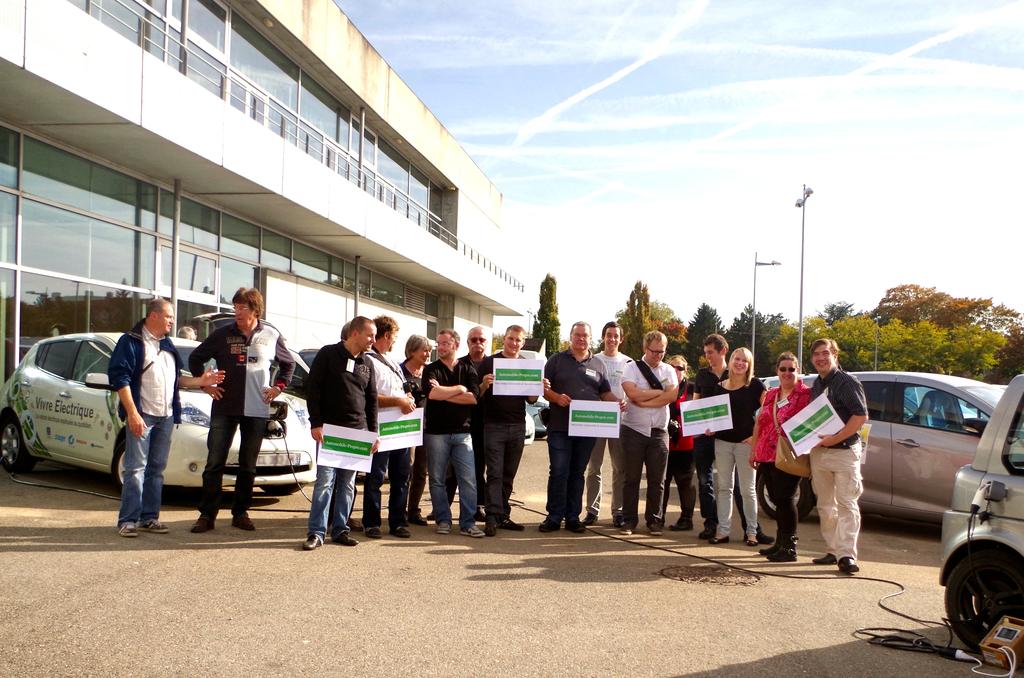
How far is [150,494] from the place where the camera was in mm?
7461

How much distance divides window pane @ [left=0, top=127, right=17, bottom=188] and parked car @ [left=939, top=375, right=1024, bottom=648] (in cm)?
1302

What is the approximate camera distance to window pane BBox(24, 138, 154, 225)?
44.9 feet

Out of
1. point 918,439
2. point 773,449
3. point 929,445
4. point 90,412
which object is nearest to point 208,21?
point 90,412

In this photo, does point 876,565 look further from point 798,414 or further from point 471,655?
point 471,655

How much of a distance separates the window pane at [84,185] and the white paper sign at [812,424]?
38.3ft

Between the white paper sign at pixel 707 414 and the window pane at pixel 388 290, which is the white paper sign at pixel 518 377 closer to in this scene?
the white paper sign at pixel 707 414

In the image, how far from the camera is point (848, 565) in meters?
7.14

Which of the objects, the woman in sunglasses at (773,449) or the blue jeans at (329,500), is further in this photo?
the woman in sunglasses at (773,449)

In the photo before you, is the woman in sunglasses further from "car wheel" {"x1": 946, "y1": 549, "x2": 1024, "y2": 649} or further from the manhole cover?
"car wheel" {"x1": 946, "y1": 549, "x2": 1024, "y2": 649}

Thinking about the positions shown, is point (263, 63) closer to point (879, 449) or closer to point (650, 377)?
point (650, 377)

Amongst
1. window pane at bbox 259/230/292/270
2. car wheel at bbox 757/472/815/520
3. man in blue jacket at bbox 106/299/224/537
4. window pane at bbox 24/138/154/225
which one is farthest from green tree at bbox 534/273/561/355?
man in blue jacket at bbox 106/299/224/537

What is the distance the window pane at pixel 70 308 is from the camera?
1343 centimetres

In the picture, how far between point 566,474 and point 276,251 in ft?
50.3

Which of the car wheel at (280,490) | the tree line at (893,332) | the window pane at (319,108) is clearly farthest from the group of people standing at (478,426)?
the tree line at (893,332)
